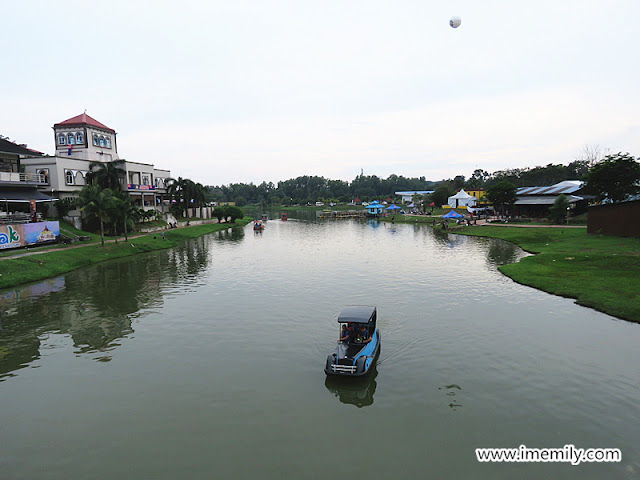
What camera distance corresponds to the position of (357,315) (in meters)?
18.9

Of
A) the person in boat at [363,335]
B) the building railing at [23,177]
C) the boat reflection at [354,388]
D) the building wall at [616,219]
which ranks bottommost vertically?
the boat reflection at [354,388]

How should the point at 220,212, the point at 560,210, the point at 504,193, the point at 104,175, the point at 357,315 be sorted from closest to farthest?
1. the point at 357,315
2. the point at 560,210
3. the point at 104,175
4. the point at 504,193
5. the point at 220,212

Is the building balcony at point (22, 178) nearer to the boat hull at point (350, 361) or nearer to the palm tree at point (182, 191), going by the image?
the palm tree at point (182, 191)

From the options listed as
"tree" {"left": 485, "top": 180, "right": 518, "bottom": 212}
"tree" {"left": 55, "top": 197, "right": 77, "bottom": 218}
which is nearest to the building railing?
"tree" {"left": 55, "top": 197, "right": 77, "bottom": 218}

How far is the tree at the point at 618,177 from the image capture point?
57.5m

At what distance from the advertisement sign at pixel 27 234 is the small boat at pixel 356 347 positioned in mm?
43432

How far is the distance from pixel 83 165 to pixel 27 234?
2721cm

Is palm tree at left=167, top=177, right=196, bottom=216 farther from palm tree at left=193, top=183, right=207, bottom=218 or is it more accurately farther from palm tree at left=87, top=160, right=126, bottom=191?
palm tree at left=87, top=160, right=126, bottom=191

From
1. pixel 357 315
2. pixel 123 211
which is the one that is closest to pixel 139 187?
A: pixel 123 211

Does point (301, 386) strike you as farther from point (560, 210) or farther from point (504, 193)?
point (504, 193)

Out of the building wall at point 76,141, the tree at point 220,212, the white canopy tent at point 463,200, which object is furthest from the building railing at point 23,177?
the white canopy tent at point 463,200

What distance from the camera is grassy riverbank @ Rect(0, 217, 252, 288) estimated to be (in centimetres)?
3606

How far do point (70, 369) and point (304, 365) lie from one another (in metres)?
11.5

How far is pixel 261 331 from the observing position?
22.9 m
